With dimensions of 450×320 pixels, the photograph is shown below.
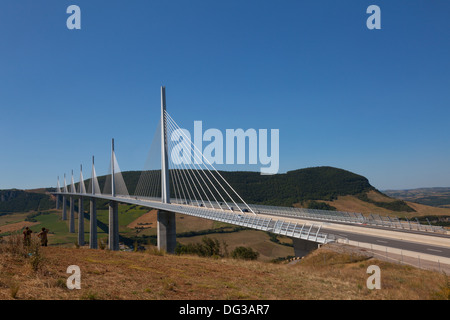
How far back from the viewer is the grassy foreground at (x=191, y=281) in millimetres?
7996

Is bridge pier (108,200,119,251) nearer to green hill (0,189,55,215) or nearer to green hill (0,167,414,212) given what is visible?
green hill (0,167,414,212)

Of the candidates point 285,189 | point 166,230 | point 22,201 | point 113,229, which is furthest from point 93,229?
point 22,201

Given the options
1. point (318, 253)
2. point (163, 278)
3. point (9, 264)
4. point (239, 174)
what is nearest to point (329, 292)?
point (163, 278)

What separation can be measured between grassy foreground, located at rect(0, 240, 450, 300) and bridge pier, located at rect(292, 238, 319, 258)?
20.8 feet

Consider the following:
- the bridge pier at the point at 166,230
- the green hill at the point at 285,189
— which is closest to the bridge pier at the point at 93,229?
the bridge pier at the point at 166,230

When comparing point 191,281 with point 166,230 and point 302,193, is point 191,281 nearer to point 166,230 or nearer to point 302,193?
point 166,230

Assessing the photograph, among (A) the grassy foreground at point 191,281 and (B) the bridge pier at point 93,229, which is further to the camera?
(B) the bridge pier at point 93,229

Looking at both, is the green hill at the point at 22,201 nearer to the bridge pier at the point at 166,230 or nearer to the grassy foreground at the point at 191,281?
the bridge pier at the point at 166,230

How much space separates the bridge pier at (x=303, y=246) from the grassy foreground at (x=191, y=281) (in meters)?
6.33

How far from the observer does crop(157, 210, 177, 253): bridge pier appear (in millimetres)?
42125

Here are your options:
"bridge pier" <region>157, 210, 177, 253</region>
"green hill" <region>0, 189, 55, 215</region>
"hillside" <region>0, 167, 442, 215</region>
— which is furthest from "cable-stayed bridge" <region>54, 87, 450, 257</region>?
"green hill" <region>0, 189, 55, 215</region>

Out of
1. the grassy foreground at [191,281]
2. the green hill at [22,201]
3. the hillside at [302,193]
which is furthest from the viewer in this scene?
the green hill at [22,201]

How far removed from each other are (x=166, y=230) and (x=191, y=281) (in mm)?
33961
